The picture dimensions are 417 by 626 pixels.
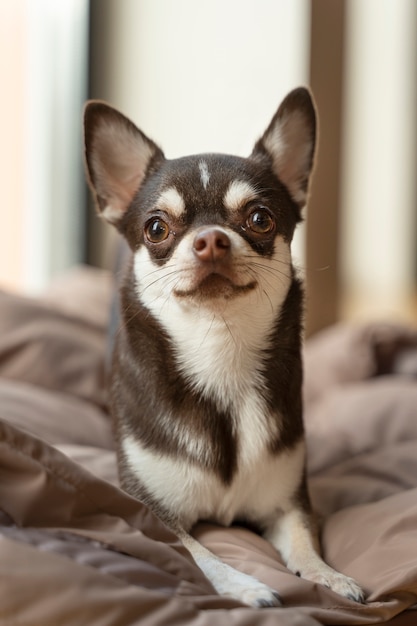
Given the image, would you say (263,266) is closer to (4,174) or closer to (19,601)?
(19,601)

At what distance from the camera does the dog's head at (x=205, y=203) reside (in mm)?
1566

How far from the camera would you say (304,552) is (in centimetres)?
161

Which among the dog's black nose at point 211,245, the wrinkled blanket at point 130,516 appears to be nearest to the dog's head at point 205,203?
the dog's black nose at point 211,245

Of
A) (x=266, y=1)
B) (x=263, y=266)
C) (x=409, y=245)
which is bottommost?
(x=409, y=245)

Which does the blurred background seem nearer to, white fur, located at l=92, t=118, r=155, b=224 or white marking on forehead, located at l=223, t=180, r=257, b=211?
white fur, located at l=92, t=118, r=155, b=224

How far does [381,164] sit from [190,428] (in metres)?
4.81

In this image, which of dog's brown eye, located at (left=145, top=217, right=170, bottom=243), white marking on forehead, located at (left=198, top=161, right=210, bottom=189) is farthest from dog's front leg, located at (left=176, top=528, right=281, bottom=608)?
white marking on forehead, located at (left=198, top=161, right=210, bottom=189)

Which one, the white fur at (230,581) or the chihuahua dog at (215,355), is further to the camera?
the chihuahua dog at (215,355)

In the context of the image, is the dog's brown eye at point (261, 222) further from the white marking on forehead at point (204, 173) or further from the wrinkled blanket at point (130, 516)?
the wrinkled blanket at point (130, 516)

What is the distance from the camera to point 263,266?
1643mm

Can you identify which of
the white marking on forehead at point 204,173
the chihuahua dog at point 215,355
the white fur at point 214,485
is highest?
the white marking on forehead at point 204,173

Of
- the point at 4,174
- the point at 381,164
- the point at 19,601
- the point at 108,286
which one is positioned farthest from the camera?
the point at 381,164

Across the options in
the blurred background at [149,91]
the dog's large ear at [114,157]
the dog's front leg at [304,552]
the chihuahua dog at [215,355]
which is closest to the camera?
the dog's front leg at [304,552]

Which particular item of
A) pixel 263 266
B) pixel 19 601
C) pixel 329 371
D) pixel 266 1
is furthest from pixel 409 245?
pixel 19 601
